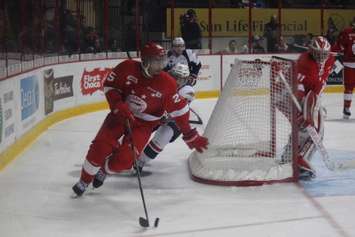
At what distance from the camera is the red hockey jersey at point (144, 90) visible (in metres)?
4.70

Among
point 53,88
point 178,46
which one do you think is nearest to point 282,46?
point 53,88

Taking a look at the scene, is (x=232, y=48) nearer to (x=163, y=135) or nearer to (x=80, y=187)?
(x=163, y=135)

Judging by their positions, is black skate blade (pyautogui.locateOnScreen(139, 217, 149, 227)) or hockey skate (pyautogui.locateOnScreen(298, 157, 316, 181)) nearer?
black skate blade (pyautogui.locateOnScreen(139, 217, 149, 227))

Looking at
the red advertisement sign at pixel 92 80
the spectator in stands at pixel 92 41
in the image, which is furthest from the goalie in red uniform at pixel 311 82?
the spectator in stands at pixel 92 41

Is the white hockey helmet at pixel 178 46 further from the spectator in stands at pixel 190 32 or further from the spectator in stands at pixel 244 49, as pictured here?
the spectator in stands at pixel 244 49

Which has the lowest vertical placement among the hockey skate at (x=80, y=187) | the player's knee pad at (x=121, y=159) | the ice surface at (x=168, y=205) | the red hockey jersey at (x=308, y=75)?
the ice surface at (x=168, y=205)

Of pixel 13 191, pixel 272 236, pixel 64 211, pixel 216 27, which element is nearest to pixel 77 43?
pixel 216 27

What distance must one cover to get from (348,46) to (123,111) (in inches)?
223

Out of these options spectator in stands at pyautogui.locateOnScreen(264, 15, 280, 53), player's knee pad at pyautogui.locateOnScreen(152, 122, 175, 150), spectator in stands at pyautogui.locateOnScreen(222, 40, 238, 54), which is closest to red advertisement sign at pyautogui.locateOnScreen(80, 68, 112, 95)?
spectator in stands at pyautogui.locateOnScreen(222, 40, 238, 54)

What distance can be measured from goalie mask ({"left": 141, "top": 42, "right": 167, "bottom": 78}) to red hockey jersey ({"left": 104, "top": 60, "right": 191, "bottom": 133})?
0.08 m

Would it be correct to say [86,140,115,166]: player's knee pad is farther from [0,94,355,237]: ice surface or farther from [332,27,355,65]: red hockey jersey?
[332,27,355,65]: red hockey jersey

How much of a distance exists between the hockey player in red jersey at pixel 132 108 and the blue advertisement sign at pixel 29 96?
2045mm

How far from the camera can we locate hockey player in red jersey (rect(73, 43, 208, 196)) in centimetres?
460

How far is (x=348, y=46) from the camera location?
938cm
